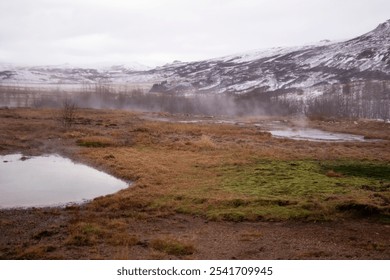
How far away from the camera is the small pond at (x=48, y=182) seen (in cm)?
1542

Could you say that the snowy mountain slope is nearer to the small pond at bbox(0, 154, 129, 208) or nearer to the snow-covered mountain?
the snow-covered mountain

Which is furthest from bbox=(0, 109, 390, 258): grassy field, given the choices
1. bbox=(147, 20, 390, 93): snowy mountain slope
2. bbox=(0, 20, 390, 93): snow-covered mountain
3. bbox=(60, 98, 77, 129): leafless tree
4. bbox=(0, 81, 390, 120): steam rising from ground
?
bbox=(147, 20, 390, 93): snowy mountain slope

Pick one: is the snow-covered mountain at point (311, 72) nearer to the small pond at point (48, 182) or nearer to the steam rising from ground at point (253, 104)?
the steam rising from ground at point (253, 104)

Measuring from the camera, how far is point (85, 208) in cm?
1417

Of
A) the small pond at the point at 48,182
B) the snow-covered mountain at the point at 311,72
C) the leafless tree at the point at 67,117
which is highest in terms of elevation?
the snow-covered mountain at the point at 311,72

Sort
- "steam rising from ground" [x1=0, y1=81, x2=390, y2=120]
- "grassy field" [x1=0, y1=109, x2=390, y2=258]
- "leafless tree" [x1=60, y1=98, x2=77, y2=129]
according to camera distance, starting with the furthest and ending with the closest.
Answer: "steam rising from ground" [x1=0, y1=81, x2=390, y2=120], "leafless tree" [x1=60, y1=98, x2=77, y2=129], "grassy field" [x1=0, y1=109, x2=390, y2=258]

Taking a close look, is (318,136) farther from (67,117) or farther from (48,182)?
(48,182)

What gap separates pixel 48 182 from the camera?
18391 millimetres

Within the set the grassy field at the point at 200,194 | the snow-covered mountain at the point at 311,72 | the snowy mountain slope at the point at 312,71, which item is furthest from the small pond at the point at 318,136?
the snowy mountain slope at the point at 312,71

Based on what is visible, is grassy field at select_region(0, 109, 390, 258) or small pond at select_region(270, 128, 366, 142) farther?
small pond at select_region(270, 128, 366, 142)

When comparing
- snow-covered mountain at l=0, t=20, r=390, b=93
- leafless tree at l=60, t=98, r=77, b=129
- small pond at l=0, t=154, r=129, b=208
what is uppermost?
snow-covered mountain at l=0, t=20, r=390, b=93

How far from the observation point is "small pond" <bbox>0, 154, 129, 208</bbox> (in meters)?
15.4

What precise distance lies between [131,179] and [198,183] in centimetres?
395

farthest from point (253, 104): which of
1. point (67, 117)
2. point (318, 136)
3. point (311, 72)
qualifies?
point (311, 72)
